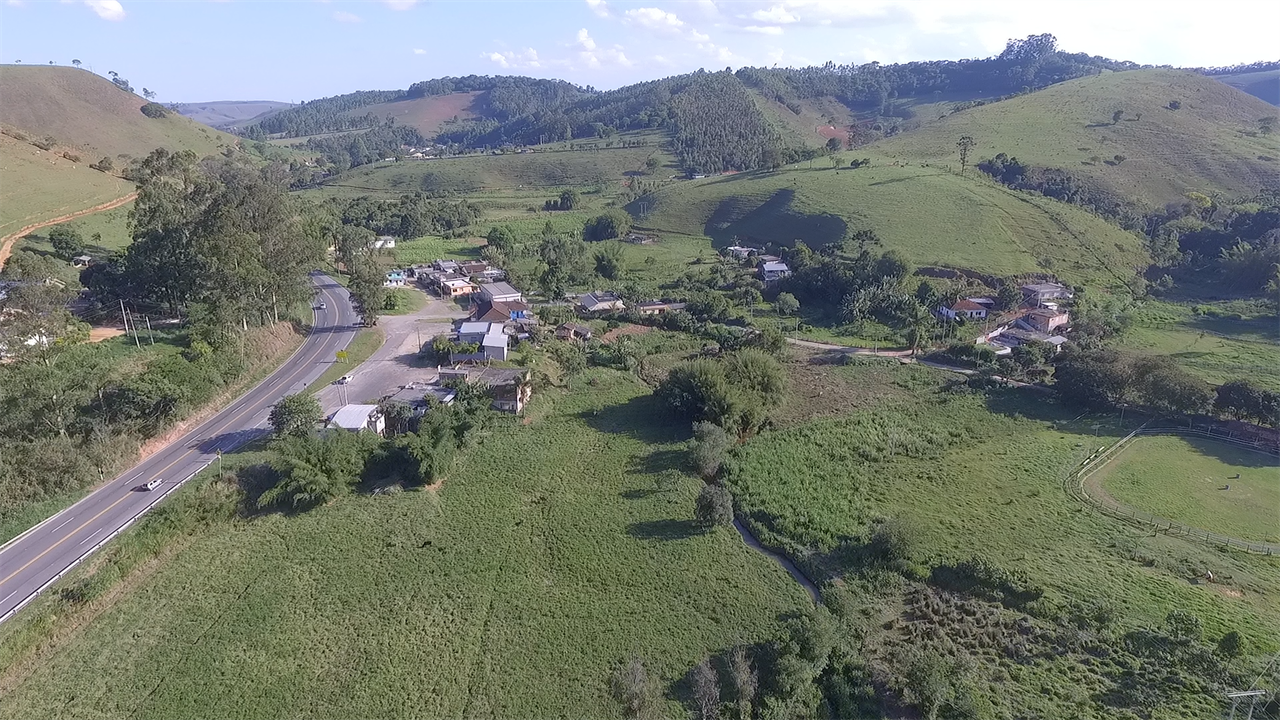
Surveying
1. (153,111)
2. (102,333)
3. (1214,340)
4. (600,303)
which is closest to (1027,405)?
(1214,340)

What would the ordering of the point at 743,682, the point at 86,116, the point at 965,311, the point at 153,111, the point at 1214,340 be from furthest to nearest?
the point at 153,111, the point at 86,116, the point at 965,311, the point at 1214,340, the point at 743,682

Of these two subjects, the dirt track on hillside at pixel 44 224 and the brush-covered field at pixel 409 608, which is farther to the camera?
the dirt track on hillside at pixel 44 224

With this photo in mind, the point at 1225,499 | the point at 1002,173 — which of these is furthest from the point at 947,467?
the point at 1002,173

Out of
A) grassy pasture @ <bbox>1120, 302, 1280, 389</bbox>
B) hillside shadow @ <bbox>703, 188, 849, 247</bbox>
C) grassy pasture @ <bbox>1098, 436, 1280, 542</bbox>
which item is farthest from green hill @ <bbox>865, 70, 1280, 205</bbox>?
grassy pasture @ <bbox>1098, 436, 1280, 542</bbox>

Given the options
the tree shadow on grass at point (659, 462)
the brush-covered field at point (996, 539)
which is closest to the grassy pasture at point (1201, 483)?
the brush-covered field at point (996, 539)

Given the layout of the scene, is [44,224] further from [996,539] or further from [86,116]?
[86,116]

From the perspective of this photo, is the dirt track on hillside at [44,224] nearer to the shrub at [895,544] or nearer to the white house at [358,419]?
the white house at [358,419]
